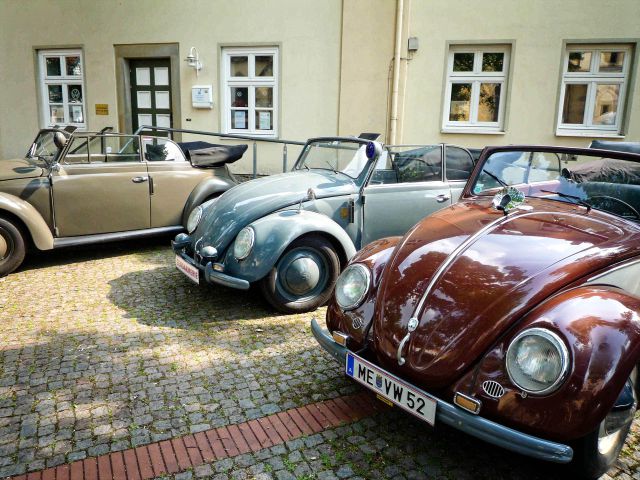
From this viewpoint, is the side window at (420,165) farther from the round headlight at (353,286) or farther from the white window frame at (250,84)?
the white window frame at (250,84)

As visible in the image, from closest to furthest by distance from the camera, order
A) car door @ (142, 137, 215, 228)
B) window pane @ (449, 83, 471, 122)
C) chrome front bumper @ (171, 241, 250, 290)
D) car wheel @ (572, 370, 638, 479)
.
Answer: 1. car wheel @ (572, 370, 638, 479)
2. chrome front bumper @ (171, 241, 250, 290)
3. car door @ (142, 137, 215, 228)
4. window pane @ (449, 83, 471, 122)

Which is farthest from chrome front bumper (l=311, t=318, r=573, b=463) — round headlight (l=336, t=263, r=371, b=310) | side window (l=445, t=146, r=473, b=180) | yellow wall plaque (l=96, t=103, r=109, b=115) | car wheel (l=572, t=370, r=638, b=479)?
yellow wall plaque (l=96, t=103, r=109, b=115)

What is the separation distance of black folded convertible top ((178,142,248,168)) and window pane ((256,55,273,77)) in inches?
161

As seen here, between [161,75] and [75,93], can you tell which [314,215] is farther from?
[75,93]

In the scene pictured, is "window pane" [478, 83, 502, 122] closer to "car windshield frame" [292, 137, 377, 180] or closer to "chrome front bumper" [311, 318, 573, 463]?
"car windshield frame" [292, 137, 377, 180]

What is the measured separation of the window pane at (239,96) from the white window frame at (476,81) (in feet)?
14.5

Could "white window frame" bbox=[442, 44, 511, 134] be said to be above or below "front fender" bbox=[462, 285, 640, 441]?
above

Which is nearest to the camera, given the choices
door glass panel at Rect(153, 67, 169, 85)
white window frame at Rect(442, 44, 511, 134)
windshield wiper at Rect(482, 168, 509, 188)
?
windshield wiper at Rect(482, 168, 509, 188)

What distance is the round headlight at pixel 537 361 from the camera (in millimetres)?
2041

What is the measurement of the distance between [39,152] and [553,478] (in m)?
6.73

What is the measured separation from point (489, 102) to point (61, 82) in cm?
1023

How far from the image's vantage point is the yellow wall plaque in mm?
11867

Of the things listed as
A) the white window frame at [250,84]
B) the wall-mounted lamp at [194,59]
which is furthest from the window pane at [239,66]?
the wall-mounted lamp at [194,59]

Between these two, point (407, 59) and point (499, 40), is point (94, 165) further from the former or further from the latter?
point (499, 40)
